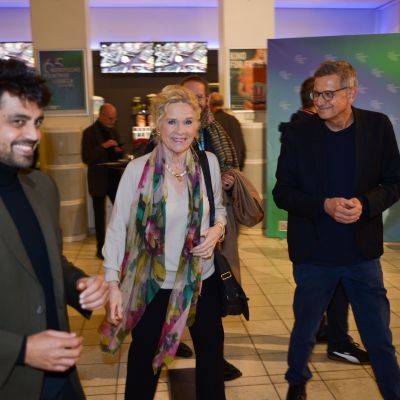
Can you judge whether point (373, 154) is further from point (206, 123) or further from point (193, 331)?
point (193, 331)

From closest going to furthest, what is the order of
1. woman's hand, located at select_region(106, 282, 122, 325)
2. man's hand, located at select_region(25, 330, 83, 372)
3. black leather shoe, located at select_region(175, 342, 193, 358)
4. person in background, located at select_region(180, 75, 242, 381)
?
1. man's hand, located at select_region(25, 330, 83, 372)
2. woman's hand, located at select_region(106, 282, 122, 325)
3. person in background, located at select_region(180, 75, 242, 381)
4. black leather shoe, located at select_region(175, 342, 193, 358)

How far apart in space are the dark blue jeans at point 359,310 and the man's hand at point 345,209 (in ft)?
0.93

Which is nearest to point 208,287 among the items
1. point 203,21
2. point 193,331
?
point 193,331

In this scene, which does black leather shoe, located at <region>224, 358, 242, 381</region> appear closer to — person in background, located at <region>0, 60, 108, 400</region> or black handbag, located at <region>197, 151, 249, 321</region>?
black handbag, located at <region>197, 151, 249, 321</region>

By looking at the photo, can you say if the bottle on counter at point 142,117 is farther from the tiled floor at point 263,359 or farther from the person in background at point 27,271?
the person in background at point 27,271

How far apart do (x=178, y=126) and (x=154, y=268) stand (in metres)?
0.61

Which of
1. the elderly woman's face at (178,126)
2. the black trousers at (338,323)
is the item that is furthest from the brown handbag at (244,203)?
the black trousers at (338,323)

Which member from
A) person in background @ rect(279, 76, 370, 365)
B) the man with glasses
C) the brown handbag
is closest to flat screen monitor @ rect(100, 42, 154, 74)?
person in background @ rect(279, 76, 370, 365)

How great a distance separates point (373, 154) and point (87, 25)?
519 centimetres

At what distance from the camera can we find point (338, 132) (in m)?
2.53

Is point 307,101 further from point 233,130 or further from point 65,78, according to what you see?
point 65,78

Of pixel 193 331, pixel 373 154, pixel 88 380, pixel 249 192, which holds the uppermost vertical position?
pixel 373 154

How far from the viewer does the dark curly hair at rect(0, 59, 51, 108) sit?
1384mm

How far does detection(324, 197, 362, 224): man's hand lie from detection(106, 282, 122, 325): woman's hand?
0.99 meters
